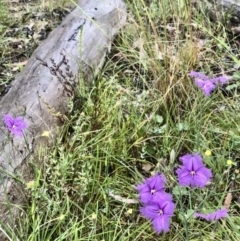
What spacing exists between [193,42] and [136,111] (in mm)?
677

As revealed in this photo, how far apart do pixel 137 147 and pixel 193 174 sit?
3.30ft

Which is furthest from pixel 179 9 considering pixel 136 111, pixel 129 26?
pixel 136 111

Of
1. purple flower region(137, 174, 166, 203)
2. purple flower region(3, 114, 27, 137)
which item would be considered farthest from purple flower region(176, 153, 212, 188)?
purple flower region(3, 114, 27, 137)

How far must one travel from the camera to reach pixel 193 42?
136 inches

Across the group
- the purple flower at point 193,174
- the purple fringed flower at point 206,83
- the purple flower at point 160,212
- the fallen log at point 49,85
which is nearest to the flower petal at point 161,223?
the purple flower at point 160,212

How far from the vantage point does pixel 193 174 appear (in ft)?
6.39

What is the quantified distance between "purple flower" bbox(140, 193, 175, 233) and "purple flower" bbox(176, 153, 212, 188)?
94mm

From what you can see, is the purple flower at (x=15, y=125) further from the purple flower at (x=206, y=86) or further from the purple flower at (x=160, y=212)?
the purple flower at (x=206, y=86)

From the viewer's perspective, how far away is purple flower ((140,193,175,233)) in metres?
1.88

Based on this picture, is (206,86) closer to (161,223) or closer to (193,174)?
(193,174)

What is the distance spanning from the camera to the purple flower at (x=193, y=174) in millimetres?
1922

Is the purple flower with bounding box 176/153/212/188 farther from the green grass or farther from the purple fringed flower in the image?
the purple fringed flower

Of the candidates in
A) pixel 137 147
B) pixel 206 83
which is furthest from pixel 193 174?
pixel 137 147

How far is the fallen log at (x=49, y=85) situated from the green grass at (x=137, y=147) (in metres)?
0.07
